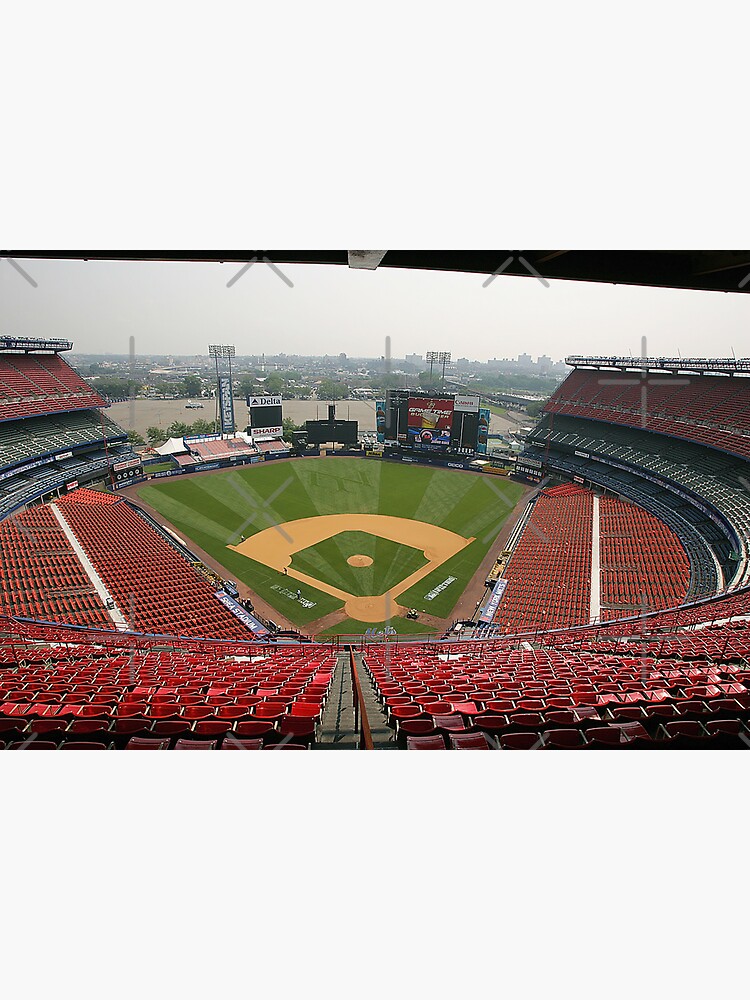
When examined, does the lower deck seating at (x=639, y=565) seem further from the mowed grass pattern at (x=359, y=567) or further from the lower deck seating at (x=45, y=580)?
the lower deck seating at (x=45, y=580)

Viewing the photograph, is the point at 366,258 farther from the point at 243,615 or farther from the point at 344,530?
the point at 344,530

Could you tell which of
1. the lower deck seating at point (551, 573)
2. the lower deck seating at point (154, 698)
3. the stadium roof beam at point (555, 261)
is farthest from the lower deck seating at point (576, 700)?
the lower deck seating at point (551, 573)

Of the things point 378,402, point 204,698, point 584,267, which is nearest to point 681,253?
point 584,267

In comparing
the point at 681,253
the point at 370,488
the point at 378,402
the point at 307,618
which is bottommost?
the point at 307,618

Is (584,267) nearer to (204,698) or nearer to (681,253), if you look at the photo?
(681,253)

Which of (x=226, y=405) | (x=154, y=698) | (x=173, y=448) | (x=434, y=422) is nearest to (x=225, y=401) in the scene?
(x=226, y=405)
